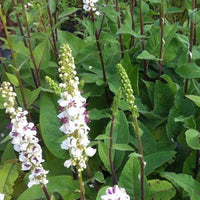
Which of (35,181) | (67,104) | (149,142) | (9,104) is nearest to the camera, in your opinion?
(67,104)

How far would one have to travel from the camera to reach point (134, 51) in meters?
2.81

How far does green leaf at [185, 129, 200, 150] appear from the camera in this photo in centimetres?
194

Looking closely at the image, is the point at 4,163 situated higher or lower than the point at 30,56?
lower

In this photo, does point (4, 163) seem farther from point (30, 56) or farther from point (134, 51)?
point (134, 51)

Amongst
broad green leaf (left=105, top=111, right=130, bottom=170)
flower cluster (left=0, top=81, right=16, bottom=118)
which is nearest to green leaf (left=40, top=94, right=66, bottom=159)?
broad green leaf (left=105, top=111, right=130, bottom=170)

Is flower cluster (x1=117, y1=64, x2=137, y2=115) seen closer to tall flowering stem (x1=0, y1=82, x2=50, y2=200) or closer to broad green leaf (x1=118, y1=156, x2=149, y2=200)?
tall flowering stem (x1=0, y1=82, x2=50, y2=200)

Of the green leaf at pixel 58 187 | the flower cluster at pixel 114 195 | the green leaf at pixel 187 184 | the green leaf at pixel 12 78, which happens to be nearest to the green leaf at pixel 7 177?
the green leaf at pixel 58 187

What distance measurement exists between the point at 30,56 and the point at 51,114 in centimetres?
41

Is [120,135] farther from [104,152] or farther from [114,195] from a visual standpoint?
[114,195]

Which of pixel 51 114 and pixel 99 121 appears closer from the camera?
pixel 51 114

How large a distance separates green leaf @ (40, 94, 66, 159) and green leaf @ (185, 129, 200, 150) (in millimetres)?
748

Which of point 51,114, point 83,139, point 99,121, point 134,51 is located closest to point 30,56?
point 51,114

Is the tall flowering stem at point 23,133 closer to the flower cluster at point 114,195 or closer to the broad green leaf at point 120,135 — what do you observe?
the flower cluster at point 114,195

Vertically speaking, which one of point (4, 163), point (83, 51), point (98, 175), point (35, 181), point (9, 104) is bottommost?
point (4, 163)
